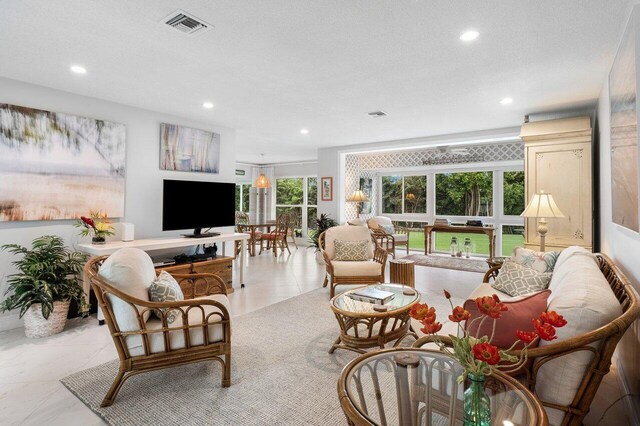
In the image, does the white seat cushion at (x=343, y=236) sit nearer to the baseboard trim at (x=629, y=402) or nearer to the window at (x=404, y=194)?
the baseboard trim at (x=629, y=402)

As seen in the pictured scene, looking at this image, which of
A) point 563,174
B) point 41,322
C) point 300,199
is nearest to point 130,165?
point 41,322

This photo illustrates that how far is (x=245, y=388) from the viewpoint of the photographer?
2.24m

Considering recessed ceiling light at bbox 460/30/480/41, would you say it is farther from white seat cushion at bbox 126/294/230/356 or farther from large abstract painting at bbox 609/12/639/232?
white seat cushion at bbox 126/294/230/356

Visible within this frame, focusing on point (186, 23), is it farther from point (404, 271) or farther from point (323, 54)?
point (404, 271)

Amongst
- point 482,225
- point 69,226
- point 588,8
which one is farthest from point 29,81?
point 482,225

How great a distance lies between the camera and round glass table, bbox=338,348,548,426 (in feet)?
3.82

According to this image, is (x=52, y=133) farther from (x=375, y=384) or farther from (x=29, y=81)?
(x=375, y=384)

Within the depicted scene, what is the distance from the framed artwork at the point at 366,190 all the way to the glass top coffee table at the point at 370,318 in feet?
19.2

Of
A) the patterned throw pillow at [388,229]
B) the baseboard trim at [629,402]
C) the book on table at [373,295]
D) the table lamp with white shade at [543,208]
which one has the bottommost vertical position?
the baseboard trim at [629,402]

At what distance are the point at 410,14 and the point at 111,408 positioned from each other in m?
3.17

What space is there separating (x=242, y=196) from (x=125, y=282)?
860 cm

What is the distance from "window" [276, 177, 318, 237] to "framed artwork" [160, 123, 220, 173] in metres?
4.86

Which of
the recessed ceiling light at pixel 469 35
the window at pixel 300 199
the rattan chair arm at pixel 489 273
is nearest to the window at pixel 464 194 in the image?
the window at pixel 300 199

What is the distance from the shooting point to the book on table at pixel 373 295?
2.83 metres
